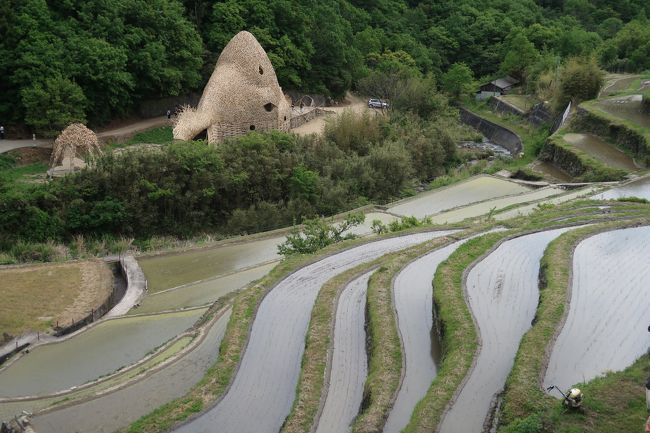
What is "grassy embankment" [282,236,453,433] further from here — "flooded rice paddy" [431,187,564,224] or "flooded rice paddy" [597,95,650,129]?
"flooded rice paddy" [597,95,650,129]

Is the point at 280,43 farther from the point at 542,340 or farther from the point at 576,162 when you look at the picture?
the point at 542,340

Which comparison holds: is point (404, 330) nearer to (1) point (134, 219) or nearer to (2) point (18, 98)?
(1) point (134, 219)

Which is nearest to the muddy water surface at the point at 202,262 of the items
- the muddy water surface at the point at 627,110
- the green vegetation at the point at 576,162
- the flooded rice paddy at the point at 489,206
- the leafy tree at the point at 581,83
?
the flooded rice paddy at the point at 489,206

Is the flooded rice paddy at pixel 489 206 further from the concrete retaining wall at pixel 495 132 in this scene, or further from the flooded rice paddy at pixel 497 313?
the concrete retaining wall at pixel 495 132

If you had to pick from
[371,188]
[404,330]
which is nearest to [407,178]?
[371,188]

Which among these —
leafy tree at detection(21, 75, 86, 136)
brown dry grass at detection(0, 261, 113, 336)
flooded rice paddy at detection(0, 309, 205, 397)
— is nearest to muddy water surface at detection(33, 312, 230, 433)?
flooded rice paddy at detection(0, 309, 205, 397)

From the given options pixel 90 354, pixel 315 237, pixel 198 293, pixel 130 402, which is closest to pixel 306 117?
pixel 315 237
